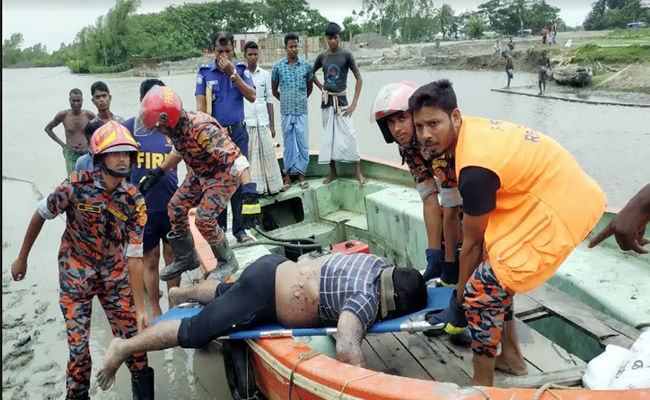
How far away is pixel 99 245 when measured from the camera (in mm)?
3248

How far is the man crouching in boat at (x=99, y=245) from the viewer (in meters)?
3.08

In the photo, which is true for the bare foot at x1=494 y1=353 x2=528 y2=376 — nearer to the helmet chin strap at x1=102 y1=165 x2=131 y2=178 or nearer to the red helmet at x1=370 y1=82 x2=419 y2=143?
the red helmet at x1=370 y1=82 x2=419 y2=143

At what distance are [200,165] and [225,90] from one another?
4.92ft

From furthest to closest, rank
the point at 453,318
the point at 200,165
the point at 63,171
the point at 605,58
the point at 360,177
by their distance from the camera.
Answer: the point at 605,58
the point at 63,171
the point at 360,177
the point at 200,165
the point at 453,318

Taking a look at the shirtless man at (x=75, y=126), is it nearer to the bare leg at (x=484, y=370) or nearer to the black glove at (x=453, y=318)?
the black glove at (x=453, y=318)

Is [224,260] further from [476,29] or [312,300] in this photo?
[476,29]

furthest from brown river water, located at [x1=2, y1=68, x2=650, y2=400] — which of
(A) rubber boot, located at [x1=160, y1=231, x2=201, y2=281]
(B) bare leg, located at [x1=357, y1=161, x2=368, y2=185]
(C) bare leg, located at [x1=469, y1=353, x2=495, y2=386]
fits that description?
(B) bare leg, located at [x1=357, y1=161, x2=368, y2=185]

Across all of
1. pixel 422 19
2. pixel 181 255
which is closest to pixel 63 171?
pixel 181 255

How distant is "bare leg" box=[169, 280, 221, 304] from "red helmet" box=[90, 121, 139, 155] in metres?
0.93

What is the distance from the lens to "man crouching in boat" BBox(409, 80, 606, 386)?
7.28ft

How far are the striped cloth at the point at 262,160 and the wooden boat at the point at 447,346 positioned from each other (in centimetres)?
115

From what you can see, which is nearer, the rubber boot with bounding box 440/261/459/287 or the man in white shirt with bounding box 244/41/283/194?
the rubber boot with bounding box 440/261/459/287

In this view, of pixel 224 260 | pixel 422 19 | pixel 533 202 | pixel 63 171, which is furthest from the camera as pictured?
pixel 422 19

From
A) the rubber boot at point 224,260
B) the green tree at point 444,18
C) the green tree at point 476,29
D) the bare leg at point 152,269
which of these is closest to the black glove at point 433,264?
the rubber boot at point 224,260
